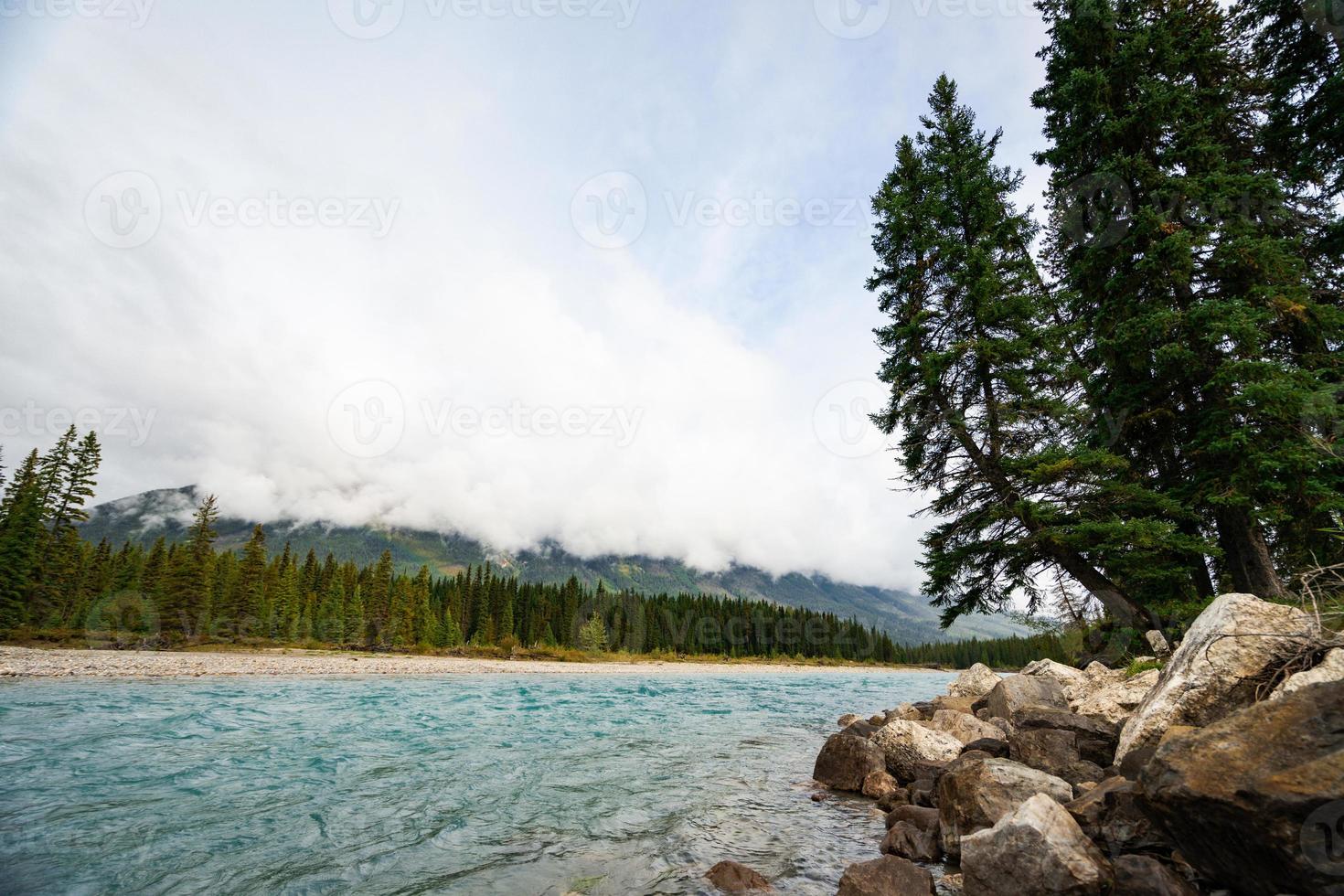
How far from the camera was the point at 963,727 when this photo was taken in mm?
11406

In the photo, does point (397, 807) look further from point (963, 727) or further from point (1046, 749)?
→ point (963, 727)

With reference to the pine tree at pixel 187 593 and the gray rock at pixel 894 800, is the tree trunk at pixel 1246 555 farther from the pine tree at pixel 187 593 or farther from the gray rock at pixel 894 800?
the pine tree at pixel 187 593

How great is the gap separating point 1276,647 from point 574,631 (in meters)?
108

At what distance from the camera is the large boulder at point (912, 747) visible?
10.3 metres

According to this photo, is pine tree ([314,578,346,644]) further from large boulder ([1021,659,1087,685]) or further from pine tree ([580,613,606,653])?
large boulder ([1021,659,1087,685])

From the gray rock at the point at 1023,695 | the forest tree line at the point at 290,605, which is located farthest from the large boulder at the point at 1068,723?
the forest tree line at the point at 290,605

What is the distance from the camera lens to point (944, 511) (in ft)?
58.4

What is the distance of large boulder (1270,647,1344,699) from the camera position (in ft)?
16.3

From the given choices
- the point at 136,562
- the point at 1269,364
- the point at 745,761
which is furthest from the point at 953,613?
the point at 136,562

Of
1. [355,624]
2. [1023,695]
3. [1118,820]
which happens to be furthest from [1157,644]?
[355,624]

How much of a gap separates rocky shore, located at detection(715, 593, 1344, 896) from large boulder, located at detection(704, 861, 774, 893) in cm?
5

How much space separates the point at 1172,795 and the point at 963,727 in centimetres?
829

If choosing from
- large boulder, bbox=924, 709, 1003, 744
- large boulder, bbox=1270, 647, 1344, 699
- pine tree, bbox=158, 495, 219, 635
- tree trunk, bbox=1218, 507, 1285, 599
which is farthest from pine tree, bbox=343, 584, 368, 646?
large boulder, bbox=1270, 647, 1344, 699

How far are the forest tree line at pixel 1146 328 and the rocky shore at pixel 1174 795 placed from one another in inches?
273
